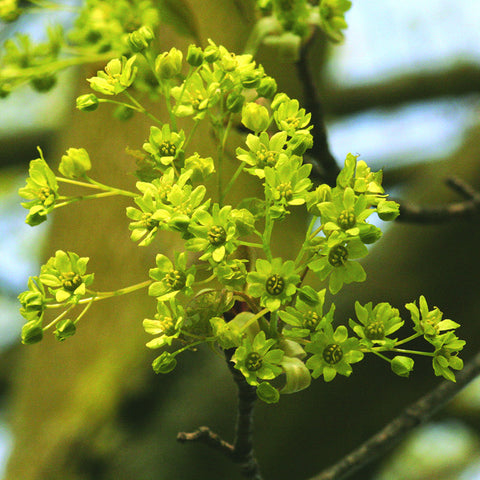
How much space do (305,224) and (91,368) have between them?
18.9 inches

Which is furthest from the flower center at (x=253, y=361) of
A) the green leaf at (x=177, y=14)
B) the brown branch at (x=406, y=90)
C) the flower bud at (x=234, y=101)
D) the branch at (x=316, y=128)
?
the brown branch at (x=406, y=90)

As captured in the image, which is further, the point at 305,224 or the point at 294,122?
the point at 305,224

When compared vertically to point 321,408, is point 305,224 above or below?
above

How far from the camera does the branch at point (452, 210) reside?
1031mm

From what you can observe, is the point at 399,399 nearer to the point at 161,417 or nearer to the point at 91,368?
the point at 161,417

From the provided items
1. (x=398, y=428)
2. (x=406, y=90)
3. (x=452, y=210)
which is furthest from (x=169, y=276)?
(x=406, y=90)

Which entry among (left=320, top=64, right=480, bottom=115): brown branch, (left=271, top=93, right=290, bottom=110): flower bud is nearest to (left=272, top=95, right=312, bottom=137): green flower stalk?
(left=271, top=93, right=290, bottom=110): flower bud

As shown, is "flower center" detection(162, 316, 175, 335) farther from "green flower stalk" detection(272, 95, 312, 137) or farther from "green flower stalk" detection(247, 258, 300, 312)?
"green flower stalk" detection(272, 95, 312, 137)

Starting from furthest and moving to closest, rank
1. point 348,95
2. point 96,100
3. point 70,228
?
point 348,95, point 70,228, point 96,100

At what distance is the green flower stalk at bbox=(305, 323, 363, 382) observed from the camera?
465 mm

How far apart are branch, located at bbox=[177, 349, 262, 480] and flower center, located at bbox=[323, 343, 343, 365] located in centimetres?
11

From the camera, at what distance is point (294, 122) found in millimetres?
503

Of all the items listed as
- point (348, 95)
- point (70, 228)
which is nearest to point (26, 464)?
point (70, 228)

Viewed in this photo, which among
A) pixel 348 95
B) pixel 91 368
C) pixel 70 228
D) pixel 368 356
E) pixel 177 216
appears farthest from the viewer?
pixel 348 95
